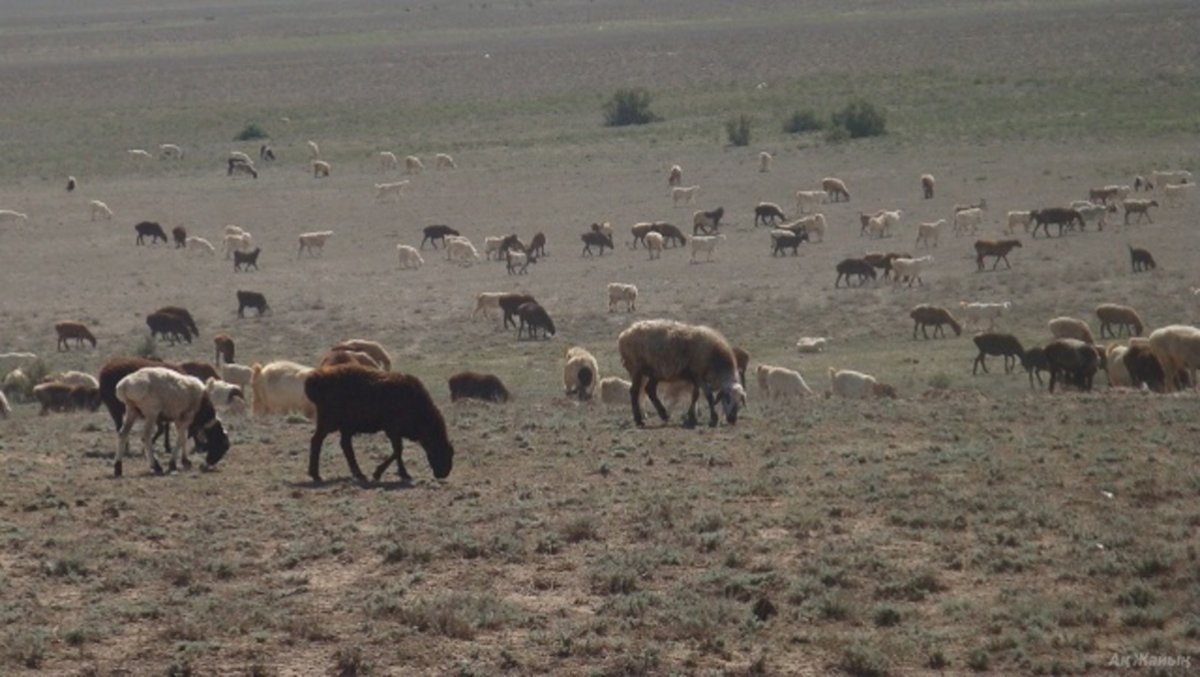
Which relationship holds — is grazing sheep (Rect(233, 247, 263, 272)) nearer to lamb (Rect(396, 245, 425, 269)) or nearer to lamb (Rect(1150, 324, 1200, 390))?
lamb (Rect(396, 245, 425, 269))

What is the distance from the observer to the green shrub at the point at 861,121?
6550cm

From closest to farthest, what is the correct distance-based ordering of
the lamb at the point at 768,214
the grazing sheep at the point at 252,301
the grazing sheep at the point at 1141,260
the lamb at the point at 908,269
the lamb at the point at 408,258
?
the grazing sheep at the point at 252,301 → the grazing sheep at the point at 1141,260 → the lamb at the point at 908,269 → the lamb at the point at 408,258 → the lamb at the point at 768,214

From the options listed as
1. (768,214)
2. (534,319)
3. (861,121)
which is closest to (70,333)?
(534,319)

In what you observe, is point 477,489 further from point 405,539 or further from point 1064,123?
point 1064,123

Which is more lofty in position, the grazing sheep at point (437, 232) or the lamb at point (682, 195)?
the lamb at point (682, 195)

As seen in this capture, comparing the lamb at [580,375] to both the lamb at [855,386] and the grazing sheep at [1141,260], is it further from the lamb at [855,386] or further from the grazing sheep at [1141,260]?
the grazing sheep at [1141,260]

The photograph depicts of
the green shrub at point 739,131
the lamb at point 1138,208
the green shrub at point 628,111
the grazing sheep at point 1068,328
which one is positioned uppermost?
the green shrub at point 628,111

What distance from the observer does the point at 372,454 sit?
19.3 m

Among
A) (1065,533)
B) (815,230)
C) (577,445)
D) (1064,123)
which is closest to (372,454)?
(577,445)

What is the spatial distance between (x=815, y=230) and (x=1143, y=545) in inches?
1271

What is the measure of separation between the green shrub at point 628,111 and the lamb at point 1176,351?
163ft

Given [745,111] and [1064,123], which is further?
[745,111]

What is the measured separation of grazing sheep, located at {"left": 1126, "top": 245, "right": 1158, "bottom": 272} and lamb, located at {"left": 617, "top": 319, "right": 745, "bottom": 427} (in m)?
20.6

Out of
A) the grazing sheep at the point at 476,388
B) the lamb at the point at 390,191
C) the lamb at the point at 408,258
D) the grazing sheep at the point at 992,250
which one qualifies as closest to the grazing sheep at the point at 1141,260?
the grazing sheep at the point at 992,250
